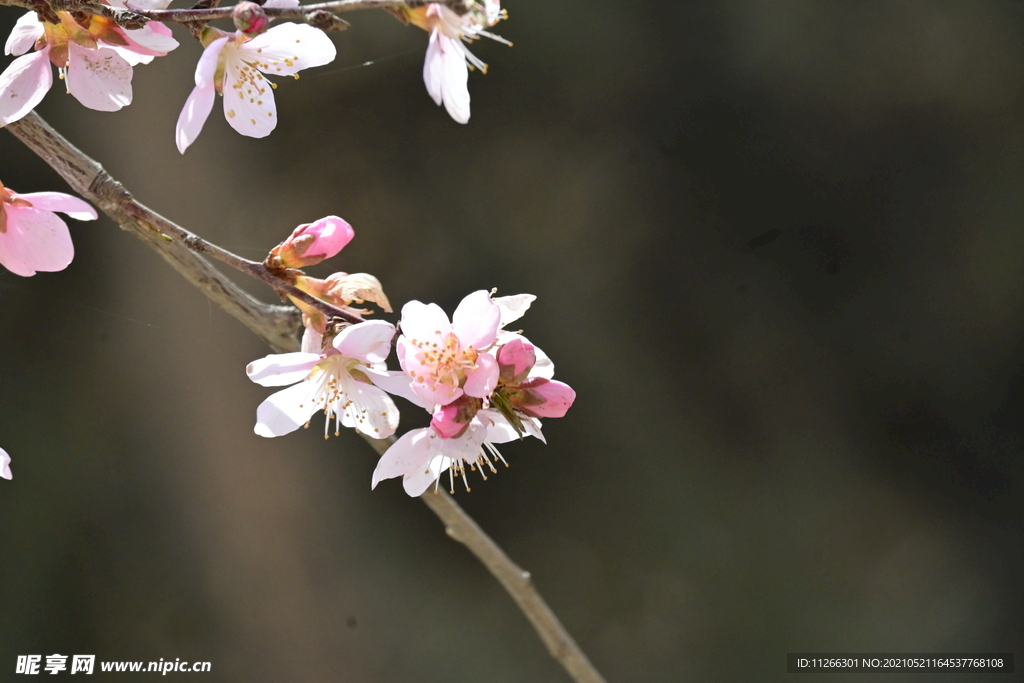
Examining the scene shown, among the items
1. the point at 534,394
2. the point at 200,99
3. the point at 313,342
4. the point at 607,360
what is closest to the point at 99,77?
the point at 200,99

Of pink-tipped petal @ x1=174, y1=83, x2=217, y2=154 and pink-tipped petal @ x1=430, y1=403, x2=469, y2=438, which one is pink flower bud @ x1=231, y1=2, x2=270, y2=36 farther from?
pink-tipped petal @ x1=430, y1=403, x2=469, y2=438

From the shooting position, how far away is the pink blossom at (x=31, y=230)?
0.38 metres

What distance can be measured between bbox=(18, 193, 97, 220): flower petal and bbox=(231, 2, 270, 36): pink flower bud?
0.46 feet

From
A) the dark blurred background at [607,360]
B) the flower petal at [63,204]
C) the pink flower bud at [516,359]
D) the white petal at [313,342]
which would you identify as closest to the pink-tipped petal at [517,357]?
the pink flower bud at [516,359]

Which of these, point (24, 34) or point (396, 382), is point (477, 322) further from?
point (24, 34)

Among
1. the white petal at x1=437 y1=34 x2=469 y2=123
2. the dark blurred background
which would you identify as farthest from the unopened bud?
the dark blurred background

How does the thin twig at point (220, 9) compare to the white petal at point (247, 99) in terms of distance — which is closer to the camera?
the thin twig at point (220, 9)

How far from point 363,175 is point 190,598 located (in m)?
0.86

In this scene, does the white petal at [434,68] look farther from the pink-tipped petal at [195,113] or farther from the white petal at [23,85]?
the white petal at [23,85]

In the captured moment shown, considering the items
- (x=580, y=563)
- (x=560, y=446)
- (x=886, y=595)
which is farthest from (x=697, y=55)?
(x=886, y=595)

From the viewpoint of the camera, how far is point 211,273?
484 mm

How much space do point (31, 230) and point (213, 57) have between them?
0.53ft

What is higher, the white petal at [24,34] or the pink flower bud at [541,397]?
the white petal at [24,34]

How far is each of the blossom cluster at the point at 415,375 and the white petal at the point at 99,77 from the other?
158 mm
